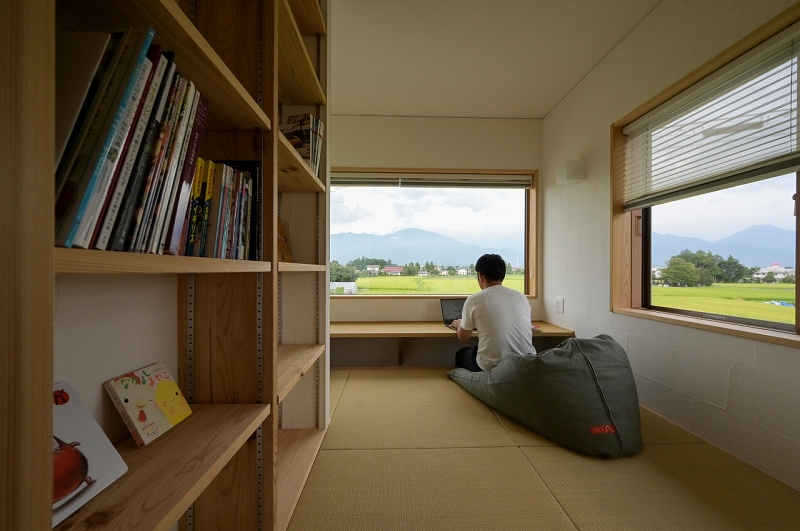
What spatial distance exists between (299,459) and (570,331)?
7.80 feet

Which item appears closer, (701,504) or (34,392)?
(34,392)

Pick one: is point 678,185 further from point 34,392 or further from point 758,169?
point 34,392

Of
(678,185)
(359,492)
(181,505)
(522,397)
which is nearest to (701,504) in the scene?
(522,397)

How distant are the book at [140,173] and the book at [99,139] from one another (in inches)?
2.2

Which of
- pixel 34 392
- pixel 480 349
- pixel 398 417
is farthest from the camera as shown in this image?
pixel 480 349

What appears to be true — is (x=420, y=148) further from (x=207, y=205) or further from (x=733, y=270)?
(x=207, y=205)

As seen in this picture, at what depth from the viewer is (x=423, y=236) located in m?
3.54

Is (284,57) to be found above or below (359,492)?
above

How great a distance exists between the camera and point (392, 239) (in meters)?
3.54

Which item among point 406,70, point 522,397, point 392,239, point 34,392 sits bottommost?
point 522,397

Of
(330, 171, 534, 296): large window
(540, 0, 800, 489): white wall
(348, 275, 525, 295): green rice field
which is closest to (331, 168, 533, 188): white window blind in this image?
(330, 171, 534, 296): large window

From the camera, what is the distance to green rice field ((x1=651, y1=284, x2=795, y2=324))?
149 cm

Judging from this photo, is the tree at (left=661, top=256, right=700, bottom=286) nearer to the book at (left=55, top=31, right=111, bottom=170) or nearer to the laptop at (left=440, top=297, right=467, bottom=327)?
the laptop at (left=440, top=297, right=467, bottom=327)

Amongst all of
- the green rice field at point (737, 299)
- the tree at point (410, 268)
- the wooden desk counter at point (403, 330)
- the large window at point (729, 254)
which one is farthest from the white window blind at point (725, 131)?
the tree at point (410, 268)
